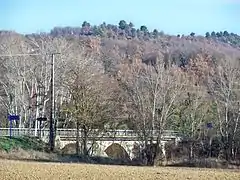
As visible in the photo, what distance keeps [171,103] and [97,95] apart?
220 inches

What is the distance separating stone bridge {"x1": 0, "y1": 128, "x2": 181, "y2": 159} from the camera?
47.2m

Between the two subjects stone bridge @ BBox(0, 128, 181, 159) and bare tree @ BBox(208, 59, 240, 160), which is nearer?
bare tree @ BBox(208, 59, 240, 160)

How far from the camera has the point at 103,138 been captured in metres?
49.5

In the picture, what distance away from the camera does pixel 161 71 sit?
154ft

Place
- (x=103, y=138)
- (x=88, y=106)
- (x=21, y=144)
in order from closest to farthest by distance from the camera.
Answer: (x=88, y=106) < (x=21, y=144) < (x=103, y=138)

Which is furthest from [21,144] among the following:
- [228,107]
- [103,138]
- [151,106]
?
[228,107]

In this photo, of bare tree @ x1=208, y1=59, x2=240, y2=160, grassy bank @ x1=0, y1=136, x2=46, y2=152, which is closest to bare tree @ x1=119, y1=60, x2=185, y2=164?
bare tree @ x1=208, y1=59, x2=240, y2=160

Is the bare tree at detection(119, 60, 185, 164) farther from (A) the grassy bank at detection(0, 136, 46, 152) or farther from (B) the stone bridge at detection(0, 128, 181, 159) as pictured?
(A) the grassy bank at detection(0, 136, 46, 152)

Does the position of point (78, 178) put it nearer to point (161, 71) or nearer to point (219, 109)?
point (161, 71)

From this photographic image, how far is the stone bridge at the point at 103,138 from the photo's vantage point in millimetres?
47250

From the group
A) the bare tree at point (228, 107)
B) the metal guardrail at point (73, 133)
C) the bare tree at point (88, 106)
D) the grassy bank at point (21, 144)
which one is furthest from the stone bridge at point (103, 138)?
the bare tree at point (228, 107)

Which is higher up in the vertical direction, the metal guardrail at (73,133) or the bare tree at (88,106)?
the bare tree at (88,106)

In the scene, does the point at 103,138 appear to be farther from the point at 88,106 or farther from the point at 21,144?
the point at 21,144

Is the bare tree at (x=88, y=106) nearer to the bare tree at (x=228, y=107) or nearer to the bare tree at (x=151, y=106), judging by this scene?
the bare tree at (x=151, y=106)
